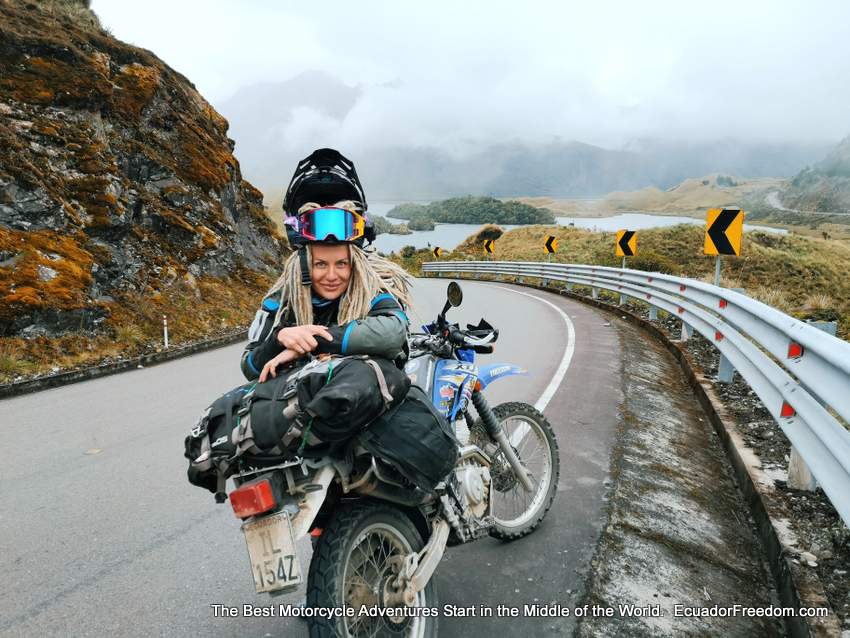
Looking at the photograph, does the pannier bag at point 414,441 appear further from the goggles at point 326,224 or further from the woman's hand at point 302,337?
the goggles at point 326,224

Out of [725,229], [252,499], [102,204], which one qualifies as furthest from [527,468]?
[102,204]

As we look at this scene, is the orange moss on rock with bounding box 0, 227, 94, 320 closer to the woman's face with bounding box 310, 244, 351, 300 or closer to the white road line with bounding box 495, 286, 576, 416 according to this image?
the white road line with bounding box 495, 286, 576, 416

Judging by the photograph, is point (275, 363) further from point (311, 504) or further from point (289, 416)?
point (311, 504)

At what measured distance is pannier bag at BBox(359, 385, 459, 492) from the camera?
7.63ft

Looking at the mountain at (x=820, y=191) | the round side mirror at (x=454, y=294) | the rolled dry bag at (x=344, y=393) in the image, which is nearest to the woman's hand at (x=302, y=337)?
the rolled dry bag at (x=344, y=393)

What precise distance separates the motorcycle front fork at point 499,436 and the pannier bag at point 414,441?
0.98m

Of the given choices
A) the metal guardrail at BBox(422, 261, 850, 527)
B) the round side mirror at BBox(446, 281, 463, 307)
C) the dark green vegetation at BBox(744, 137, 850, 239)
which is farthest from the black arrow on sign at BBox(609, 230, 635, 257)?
the dark green vegetation at BBox(744, 137, 850, 239)

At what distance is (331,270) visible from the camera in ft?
8.96

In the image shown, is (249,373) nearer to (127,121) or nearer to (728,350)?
(728,350)

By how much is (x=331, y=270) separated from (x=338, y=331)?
0.39 m

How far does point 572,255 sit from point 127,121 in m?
28.4

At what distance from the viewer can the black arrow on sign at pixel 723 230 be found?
10312 mm

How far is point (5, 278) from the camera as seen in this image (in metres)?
9.73

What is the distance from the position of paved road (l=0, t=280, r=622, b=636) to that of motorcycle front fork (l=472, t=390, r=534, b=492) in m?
0.38
